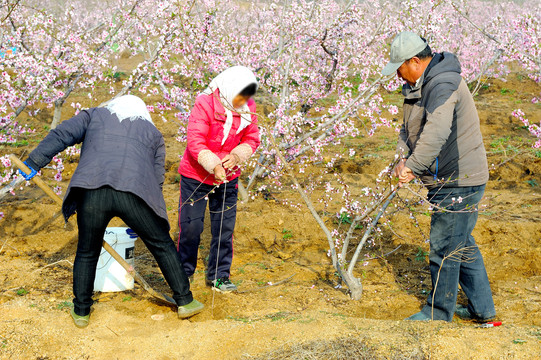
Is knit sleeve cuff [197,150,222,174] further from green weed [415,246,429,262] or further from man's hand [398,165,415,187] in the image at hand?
green weed [415,246,429,262]

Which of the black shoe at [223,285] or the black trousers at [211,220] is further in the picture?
the black shoe at [223,285]

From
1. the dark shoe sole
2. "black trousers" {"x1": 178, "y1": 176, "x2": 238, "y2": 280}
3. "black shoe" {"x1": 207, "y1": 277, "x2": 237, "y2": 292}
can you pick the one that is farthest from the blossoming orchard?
the dark shoe sole

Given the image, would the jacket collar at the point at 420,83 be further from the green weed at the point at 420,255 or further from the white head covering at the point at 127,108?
the green weed at the point at 420,255

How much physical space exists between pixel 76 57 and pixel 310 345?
4916 millimetres

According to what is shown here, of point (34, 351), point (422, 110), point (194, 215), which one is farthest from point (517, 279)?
point (34, 351)

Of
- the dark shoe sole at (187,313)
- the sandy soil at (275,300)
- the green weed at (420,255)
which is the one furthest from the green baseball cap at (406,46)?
the green weed at (420,255)

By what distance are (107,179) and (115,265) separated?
129 centimetres

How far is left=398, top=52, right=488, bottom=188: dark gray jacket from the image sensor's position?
3150mm

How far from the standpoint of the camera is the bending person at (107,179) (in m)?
3.09

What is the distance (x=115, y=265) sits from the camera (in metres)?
4.08

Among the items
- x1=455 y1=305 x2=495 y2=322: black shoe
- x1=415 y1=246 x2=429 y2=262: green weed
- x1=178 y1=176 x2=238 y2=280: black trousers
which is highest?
x1=178 y1=176 x2=238 y2=280: black trousers

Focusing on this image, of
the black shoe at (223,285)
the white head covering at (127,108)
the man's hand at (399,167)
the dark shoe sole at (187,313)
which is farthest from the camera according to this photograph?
the black shoe at (223,285)

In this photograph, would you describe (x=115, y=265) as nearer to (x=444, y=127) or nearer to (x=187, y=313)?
(x=187, y=313)

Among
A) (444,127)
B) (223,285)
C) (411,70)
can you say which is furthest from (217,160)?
(444,127)
